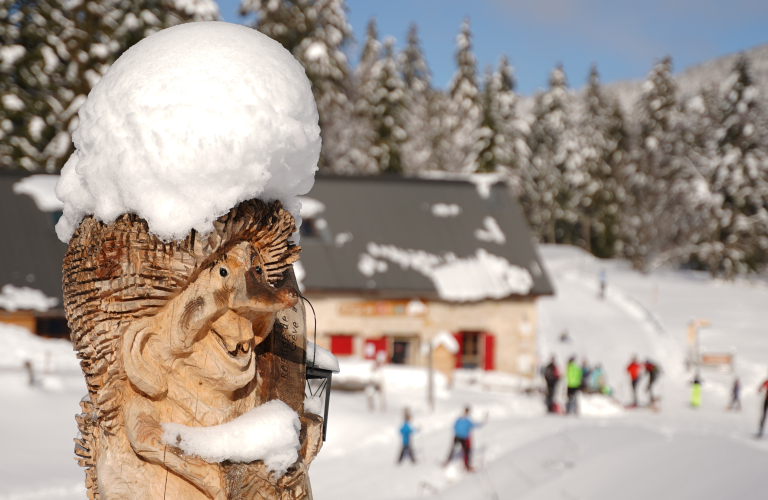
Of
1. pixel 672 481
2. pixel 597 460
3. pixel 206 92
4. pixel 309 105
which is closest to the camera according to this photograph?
pixel 206 92

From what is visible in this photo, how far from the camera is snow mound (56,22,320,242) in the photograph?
251cm

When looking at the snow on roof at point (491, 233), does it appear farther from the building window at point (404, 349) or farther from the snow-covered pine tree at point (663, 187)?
the snow-covered pine tree at point (663, 187)

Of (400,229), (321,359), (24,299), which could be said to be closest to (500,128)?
(400,229)

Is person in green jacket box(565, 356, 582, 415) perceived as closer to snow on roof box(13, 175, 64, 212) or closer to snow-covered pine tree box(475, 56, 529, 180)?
snow on roof box(13, 175, 64, 212)

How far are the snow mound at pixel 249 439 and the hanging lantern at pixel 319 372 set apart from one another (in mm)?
640

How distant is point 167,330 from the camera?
2580 mm

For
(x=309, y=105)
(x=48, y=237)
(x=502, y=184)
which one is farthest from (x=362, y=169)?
(x=309, y=105)

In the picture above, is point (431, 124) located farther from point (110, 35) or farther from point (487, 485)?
point (487, 485)

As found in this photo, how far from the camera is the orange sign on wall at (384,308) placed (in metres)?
21.9

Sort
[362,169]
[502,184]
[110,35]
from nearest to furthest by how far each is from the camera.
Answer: [110,35] < [502,184] < [362,169]

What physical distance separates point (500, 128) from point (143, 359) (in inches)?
1672

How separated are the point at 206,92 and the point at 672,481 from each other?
752 cm

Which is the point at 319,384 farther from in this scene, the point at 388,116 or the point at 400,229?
the point at 388,116

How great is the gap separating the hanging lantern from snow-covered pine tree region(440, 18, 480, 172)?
4114cm
